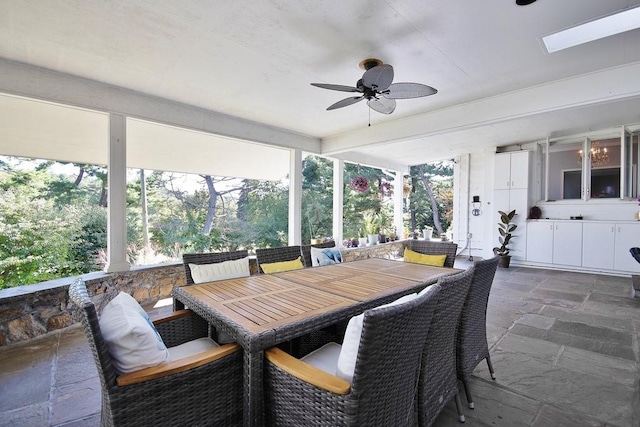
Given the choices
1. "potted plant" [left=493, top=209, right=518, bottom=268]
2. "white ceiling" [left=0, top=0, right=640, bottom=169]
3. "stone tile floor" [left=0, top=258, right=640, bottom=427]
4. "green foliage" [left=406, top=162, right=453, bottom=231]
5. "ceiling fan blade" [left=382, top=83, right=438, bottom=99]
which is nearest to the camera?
"stone tile floor" [left=0, top=258, right=640, bottom=427]

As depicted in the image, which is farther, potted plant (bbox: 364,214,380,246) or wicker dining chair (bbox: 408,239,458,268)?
potted plant (bbox: 364,214,380,246)

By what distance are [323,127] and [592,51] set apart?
374 centimetres

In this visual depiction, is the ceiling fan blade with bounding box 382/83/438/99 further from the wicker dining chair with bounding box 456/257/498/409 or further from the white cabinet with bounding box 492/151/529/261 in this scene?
the white cabinet with bounding box 492/151/529/261

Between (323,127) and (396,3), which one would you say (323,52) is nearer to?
(396,3)

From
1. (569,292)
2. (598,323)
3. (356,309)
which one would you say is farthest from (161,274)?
(569,292)

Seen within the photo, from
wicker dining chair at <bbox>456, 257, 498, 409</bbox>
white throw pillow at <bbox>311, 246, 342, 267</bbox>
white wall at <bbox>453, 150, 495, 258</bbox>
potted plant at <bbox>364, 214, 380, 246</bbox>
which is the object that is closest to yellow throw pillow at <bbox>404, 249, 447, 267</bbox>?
white throw pillow at <bbox>311, 246, 342, 267</bbox>

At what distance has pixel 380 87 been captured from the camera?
278 centimetres

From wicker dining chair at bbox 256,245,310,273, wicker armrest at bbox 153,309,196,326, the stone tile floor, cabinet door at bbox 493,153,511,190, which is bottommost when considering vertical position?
the stone tile floor

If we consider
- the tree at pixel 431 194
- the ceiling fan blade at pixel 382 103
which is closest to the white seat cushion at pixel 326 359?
the ceiling fan blade at pixel 382 103

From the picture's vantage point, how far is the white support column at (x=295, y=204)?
5.78 metres

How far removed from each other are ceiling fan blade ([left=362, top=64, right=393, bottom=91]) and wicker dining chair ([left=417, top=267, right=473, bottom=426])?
1775mm

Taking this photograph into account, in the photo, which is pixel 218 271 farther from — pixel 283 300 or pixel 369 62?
pixel 369 62

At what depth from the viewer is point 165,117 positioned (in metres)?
4.18

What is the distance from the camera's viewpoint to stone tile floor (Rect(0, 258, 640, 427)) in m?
1.91
